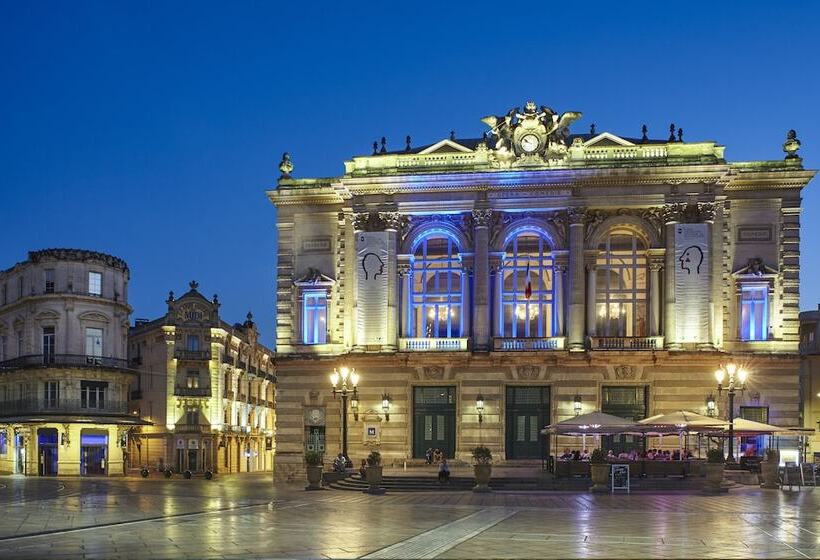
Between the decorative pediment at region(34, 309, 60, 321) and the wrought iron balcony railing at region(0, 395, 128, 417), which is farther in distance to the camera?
the decorative pediment at region(34, 309, 60, 321)

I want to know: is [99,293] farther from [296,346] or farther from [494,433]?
[494,433]

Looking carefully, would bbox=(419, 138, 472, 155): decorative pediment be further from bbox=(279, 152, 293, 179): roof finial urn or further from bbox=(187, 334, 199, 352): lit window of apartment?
bbox=(187, 334, 199, 352): lit window of apartment

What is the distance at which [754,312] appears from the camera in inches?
2135

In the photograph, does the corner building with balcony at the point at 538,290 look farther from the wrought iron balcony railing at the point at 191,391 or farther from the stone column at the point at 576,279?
the wrought iron balcony railing at the point at 191,391

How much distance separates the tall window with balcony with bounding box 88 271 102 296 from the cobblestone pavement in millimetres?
37883

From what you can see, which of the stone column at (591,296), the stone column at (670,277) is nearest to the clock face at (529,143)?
the stone column at (591,296)

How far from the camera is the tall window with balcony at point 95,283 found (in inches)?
3078

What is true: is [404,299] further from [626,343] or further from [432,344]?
[626,343]

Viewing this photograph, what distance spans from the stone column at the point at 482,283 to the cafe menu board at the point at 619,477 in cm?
1345

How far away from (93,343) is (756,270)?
47.8 m

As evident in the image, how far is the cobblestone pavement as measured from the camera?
22.3m

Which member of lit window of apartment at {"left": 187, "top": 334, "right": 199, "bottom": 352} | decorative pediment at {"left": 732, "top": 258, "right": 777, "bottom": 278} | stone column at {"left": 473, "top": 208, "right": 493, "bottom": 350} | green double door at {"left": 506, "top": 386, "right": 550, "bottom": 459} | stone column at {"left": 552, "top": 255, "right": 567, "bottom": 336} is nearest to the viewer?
decorative pediment at {"left": 732, "top": 258, "right": 777, "bottom": 278}

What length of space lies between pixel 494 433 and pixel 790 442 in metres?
15.0

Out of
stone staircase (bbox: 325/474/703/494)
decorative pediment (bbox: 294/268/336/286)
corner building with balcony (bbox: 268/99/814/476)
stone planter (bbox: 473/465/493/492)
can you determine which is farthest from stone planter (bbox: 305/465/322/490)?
decorative pediment (bbox: 294/268/336/286)
